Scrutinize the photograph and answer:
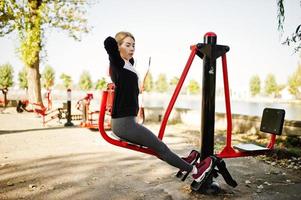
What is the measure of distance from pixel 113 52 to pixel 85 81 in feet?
367

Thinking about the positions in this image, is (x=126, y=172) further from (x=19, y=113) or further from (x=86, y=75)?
(x=86, y=75)

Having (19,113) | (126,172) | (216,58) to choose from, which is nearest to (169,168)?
(126,172)

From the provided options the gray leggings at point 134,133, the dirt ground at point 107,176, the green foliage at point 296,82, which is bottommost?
the dirt ground at point 107,176

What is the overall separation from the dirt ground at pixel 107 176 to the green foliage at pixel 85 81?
4157 inches

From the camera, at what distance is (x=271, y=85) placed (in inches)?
4311

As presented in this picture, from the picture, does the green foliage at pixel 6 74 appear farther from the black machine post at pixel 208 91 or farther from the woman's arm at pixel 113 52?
the woman's arm at pixel 113 52

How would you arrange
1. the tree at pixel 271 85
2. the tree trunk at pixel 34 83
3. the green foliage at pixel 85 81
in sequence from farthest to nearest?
the green foliage at pixel 85 81
the tree at pixel 271 85
the tree trunk at pixel 34 83

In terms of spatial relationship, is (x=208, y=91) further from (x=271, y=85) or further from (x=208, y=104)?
(x=271, y=85)

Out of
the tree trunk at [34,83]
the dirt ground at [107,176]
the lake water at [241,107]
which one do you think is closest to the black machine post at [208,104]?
the dirt ground at [107,176]

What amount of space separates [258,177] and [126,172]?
6.51ft

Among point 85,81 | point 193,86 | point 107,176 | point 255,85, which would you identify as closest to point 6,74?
point 85,81

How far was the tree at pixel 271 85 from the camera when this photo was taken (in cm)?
10938

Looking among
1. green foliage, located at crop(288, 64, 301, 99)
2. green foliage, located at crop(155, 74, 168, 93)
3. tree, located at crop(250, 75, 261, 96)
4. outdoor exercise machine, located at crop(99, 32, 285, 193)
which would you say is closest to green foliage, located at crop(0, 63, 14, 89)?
green foliage, located at crop(155, 74, 168, 93)

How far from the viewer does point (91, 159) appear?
5.32 m
